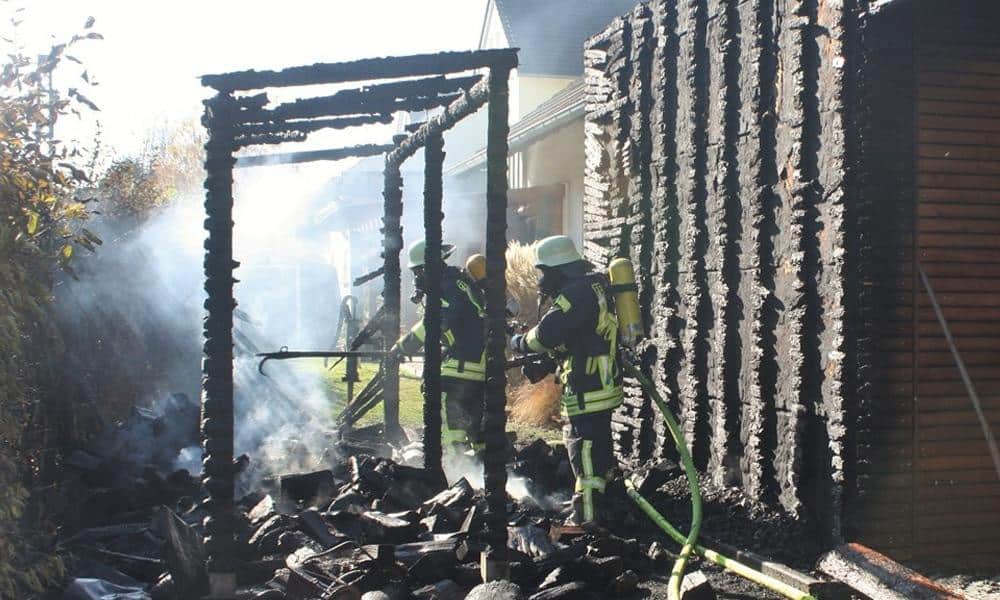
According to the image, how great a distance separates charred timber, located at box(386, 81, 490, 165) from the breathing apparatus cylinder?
1592mm

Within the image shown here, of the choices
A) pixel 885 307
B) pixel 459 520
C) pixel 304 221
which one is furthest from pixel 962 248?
pixel 304 221

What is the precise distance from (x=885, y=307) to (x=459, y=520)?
3.02m

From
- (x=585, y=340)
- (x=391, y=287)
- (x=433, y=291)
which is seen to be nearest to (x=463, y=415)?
(x=433, y=291)

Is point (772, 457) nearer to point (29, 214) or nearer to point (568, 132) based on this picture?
point (29, 214)

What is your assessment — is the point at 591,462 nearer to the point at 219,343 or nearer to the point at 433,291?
the point at 433,291

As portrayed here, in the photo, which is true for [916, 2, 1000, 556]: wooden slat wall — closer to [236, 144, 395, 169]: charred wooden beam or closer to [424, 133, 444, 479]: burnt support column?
[424, 133, 444, 479]: burnt support column

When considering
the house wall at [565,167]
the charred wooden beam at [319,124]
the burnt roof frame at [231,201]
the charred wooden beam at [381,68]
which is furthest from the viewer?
the house wall at [565,167]

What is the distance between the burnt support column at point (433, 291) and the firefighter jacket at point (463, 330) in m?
0.58

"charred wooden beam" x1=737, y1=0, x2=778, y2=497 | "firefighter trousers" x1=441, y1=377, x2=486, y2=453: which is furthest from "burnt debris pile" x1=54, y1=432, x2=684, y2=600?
"charred wooden beam" x1=737, y1=0, x2=778, y2=497

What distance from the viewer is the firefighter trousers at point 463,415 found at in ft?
28.6

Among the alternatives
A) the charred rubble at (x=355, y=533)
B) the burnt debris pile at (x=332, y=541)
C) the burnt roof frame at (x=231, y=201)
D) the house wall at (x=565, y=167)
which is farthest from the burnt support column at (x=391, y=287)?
the house wall at (x=565, y=167)

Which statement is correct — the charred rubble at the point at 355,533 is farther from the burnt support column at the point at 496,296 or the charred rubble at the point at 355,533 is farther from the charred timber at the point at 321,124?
the charred timber at the point at 321,124

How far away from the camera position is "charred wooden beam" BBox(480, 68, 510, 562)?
17.9 feet

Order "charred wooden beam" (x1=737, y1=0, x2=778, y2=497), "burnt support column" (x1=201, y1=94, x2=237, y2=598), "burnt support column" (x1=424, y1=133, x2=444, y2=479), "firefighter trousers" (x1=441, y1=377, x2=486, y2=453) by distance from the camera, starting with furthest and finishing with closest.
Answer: "firefighter trousers" (x1=441, y1=377, x2=486, y2=453), "burnt support column" (x1=424, y1=133, x2=444, y2=479), "charred wooden beam" (x1=737, y1=0, x2=778, y2=497), "burnt support column" (x1=201, y1=94, x2=237, y2=598)
